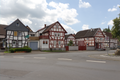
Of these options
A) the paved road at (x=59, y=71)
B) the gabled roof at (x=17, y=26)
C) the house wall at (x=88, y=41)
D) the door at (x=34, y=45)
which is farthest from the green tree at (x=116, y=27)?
the gabled roof at (x=17, y=26)

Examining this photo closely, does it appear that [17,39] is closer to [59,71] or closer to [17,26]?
[17,26]

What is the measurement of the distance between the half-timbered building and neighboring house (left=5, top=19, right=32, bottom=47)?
4933mm

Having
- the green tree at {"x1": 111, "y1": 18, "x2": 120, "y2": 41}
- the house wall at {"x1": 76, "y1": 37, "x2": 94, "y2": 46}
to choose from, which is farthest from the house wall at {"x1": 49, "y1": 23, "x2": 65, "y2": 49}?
the green tree at {"x1": 111, "y1": 18, "x2": 120, "y2": 41}

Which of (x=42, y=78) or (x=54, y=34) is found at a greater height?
(x=54, y=34)

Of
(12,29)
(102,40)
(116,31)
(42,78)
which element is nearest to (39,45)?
(12,29)

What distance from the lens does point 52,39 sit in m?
38.0

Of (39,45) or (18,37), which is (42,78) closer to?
(18,37)

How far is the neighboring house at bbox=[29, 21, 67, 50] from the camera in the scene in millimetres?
36225

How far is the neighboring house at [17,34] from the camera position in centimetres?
3228

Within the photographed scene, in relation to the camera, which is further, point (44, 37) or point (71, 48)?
point (71, 48)

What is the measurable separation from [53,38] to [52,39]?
1.68ft

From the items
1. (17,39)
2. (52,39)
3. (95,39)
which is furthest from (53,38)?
(95,39)

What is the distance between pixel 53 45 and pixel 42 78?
32.2 metres

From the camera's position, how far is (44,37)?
36219mm
